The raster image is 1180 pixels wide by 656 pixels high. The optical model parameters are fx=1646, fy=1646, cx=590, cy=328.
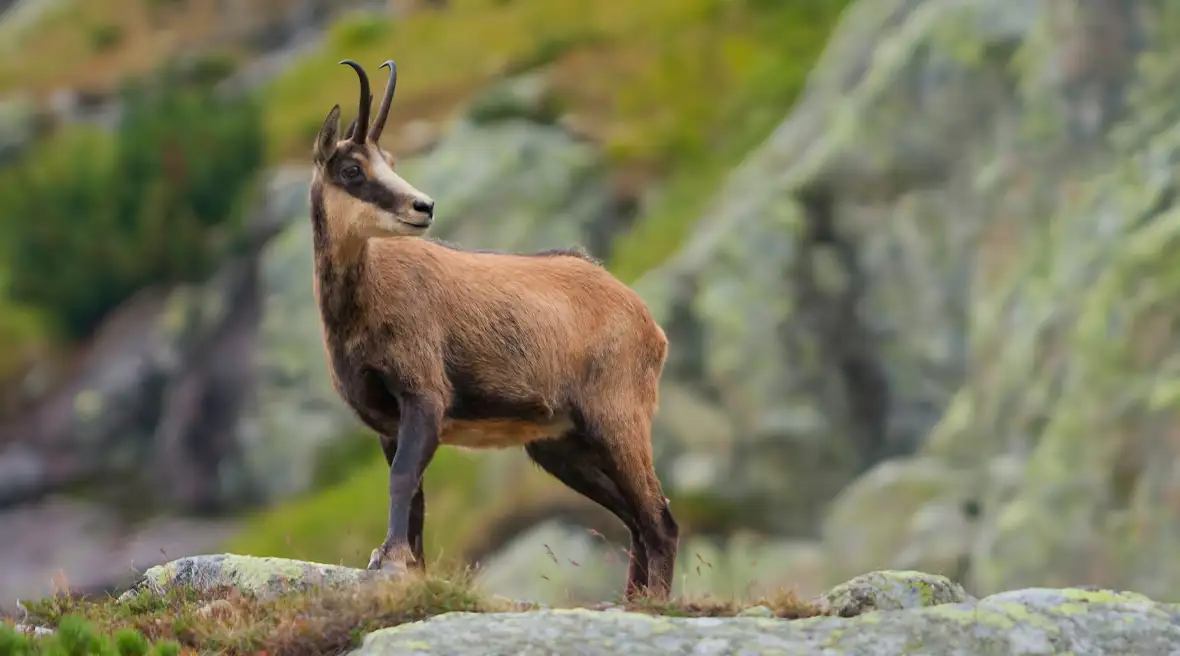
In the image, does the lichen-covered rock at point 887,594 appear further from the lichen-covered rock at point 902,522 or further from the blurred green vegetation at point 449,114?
the blurred green vegetation at point 449,114

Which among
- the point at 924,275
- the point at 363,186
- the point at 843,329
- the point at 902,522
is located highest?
the point at 924,275

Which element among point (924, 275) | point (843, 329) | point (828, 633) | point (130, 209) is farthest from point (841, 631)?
point (130, 209)

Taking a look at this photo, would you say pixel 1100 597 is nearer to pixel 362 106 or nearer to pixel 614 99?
pixel 362 106

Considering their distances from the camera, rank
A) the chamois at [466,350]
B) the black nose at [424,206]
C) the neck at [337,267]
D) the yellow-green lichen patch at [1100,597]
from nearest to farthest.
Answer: the yellow-green lichen patch at [1100,597], the black nose at [424,206], the chamois at [466,350], the neck at [337,267]

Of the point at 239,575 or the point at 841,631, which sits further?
the point at 239,575

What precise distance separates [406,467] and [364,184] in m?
1.98

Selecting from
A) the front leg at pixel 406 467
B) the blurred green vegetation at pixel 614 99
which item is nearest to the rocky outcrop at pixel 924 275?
the blurred green vegetation at pixel 614 99

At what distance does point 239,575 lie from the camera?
11.9 metres

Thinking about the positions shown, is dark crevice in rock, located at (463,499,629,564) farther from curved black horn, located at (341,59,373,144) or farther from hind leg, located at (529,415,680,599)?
curved black horn, located at (341,59,373,144)

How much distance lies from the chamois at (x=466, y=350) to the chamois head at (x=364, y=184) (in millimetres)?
11

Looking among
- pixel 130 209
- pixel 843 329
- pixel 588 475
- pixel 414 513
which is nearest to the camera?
pixel 414 513

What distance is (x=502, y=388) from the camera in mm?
11680

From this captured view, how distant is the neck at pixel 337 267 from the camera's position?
11258mm

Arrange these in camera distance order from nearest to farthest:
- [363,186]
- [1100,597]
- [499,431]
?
[1100,597] < [363,186] < [499,431]
